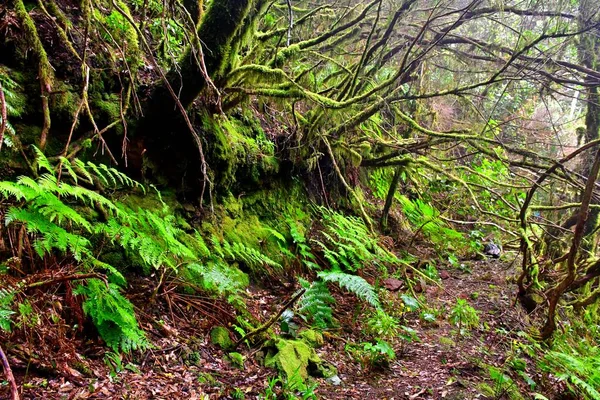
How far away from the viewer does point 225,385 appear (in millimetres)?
2637

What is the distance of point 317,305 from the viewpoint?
3.73m

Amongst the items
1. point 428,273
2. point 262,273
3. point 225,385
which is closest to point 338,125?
point 262,273

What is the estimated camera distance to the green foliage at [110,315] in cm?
225

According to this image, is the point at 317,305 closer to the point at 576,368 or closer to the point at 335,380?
the point at 335,380

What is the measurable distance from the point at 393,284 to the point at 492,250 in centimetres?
443

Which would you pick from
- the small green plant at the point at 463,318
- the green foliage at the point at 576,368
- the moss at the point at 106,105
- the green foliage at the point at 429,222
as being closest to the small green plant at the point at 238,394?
the moss at the point at 106,105

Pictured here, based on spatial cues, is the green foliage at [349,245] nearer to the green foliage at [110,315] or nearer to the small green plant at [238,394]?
the small green plant at [238,394]

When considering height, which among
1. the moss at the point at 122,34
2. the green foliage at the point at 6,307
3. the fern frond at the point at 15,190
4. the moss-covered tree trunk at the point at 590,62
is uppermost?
the moss-covered tree trunk at the point at 590,62

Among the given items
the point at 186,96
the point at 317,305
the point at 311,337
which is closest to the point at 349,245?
the point at 317,305

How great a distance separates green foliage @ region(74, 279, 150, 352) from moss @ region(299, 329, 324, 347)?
5.12ft

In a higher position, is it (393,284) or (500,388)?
(500,388)

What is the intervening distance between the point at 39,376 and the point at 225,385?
1163mm

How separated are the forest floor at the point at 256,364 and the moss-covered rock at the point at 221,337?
54 mm

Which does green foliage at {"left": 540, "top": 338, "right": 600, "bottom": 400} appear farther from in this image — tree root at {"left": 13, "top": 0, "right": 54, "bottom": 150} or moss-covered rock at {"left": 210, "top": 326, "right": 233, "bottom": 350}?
tree root at {"left": 13, "top": 0, "right": 54, "bottom": 150}
